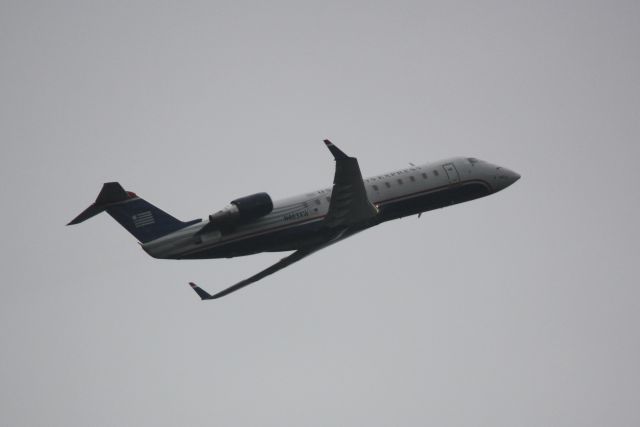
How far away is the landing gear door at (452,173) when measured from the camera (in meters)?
48.5

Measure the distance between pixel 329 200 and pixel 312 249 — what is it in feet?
8.94

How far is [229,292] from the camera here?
4309 cm

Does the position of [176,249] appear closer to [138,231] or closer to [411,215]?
[138,231]

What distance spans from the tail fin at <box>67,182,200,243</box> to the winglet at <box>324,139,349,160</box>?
8.30 meters

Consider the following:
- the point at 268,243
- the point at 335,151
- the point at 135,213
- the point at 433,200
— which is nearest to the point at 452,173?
the point at 433,200

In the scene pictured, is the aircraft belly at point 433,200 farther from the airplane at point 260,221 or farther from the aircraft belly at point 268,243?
the aircraft belly at point 268,243

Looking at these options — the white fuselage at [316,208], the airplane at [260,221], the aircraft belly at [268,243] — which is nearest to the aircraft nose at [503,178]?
the white fuselage at [316,208]

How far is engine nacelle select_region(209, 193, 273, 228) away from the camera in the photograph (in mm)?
41438

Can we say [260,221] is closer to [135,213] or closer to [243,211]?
[243,211]

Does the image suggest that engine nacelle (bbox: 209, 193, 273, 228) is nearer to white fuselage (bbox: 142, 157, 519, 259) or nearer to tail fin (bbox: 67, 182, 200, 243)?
white fuselage (bbox: 142, 157, 519, 259)

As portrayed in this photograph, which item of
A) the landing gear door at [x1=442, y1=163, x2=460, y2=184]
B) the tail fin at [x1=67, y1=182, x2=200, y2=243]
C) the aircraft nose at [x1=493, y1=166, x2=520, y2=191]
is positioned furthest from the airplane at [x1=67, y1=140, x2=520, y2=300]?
the aircraft nose at [x1=493, y1=166, x2=520, y2=191]

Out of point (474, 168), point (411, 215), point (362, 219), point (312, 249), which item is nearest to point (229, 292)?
point (312, 249)

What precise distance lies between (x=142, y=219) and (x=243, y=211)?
508cm

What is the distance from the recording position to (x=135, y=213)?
42000 mm
